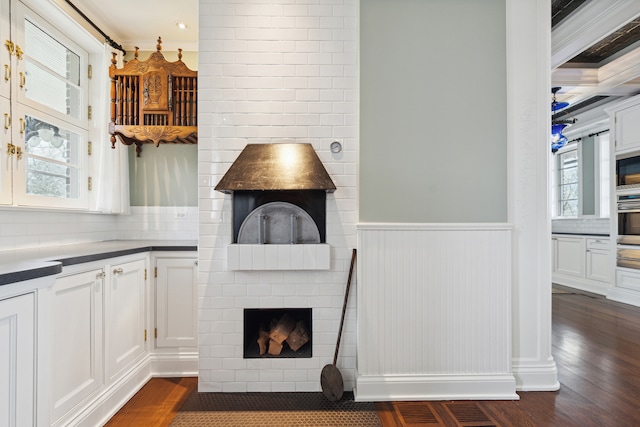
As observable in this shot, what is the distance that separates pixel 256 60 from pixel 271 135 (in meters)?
0.52

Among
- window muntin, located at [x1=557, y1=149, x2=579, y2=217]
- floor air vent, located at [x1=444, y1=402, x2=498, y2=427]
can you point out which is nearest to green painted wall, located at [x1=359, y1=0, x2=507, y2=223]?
floor air vent, located at [x1=444, y1=402, x2=498, y2=427]

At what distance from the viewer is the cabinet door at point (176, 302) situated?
2564 millimetres

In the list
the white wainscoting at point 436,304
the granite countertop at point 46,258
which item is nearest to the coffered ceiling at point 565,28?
the granite countertop at point 46,258

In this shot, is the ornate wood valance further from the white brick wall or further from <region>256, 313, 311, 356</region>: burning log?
<region>256, 313, 311, 356</region>: burning log

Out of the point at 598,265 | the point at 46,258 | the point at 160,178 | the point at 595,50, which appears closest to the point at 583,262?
the point at 598,265

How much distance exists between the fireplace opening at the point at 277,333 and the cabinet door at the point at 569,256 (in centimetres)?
567

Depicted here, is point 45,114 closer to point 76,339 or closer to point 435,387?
point 76,339

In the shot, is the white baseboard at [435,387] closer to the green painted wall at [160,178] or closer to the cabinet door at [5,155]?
the green painted wall at [160,178]

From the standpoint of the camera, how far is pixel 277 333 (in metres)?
2.43

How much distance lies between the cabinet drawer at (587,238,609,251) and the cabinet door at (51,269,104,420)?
22.1 ft

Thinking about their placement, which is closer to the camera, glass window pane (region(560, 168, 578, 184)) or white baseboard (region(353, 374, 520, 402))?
white baseboard (region(353, 374, 520, 402))

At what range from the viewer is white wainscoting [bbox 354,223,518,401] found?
230 cm

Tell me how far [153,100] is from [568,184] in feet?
24.4

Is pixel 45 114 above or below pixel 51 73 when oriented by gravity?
below
